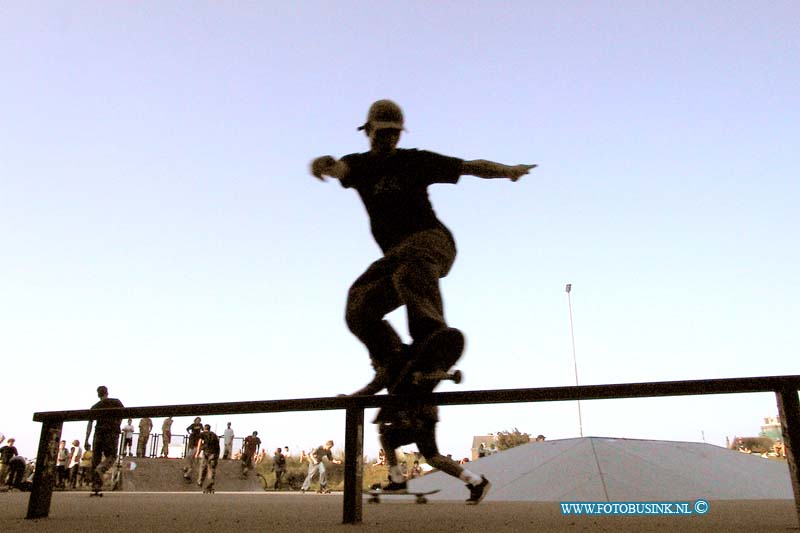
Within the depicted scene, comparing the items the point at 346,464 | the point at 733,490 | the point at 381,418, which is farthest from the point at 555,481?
the point at 346,464

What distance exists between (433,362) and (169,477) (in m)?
16.1

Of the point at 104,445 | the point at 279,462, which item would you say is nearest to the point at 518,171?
the point at 104,445

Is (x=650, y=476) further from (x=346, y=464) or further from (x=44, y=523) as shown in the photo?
(x=44, y=523)

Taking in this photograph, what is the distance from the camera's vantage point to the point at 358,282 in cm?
332

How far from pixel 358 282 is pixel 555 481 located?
436cm

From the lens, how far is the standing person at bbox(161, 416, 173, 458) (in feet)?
62.8

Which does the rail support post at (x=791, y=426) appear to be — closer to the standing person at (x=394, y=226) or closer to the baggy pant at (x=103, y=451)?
the standing person at (x=394, y=226)

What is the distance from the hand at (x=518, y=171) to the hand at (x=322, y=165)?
97cm

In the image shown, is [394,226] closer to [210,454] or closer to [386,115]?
[386,115]

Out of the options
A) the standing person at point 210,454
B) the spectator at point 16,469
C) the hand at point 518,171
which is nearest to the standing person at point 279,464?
the standing person at point 210,454

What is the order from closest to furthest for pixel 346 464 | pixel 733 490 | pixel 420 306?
1. pixel 346 464
2. pixel 420 306
3. pixel 733 490

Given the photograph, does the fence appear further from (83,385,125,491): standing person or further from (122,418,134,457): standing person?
(122,418,134,457): standing person

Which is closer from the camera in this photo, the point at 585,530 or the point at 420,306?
the point at 585,530

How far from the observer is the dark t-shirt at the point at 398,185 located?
326 cm
